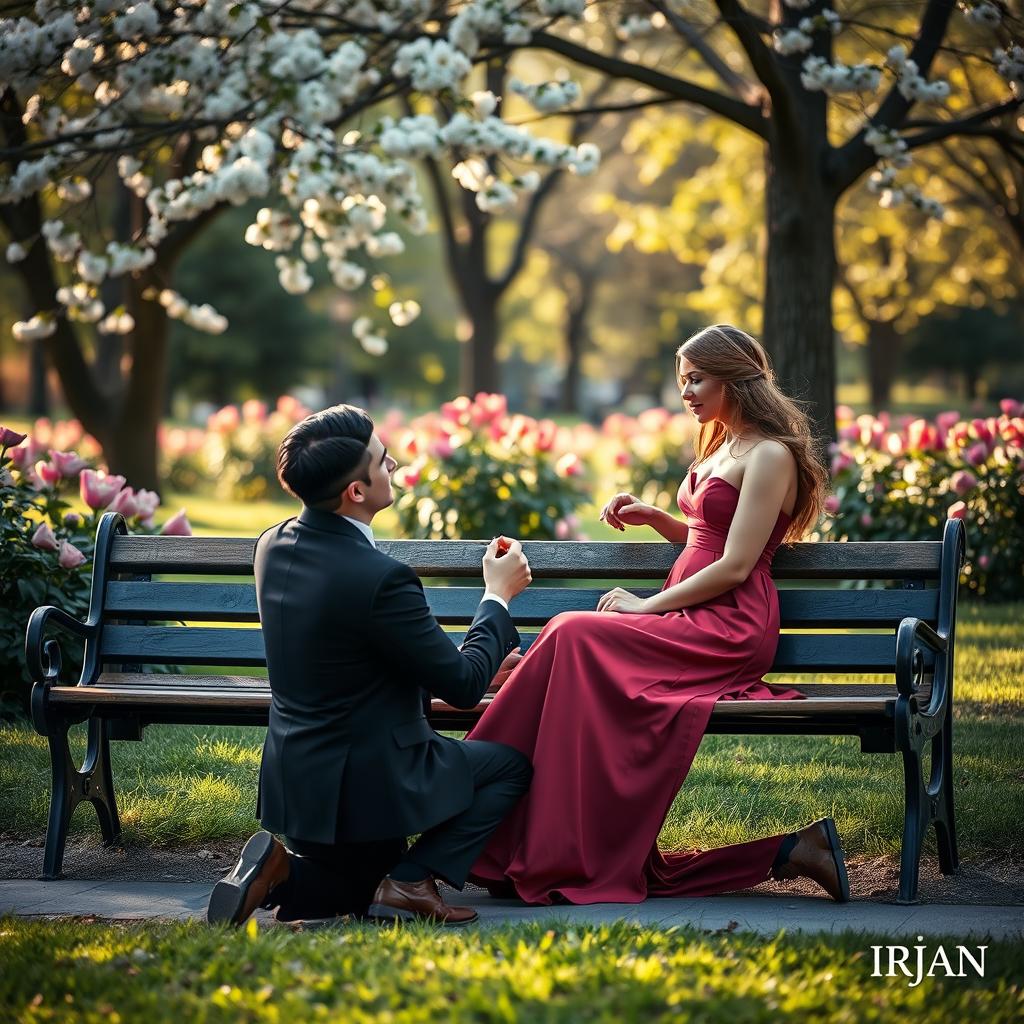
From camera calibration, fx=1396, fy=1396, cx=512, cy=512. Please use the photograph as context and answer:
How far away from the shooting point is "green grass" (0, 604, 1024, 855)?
510 centimetres

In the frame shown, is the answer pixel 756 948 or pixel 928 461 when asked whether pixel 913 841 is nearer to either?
pixel 756 948

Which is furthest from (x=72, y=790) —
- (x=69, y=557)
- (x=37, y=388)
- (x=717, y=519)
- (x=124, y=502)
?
(x=37, y=388)

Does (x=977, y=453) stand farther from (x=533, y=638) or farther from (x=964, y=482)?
(x=533, y=638)

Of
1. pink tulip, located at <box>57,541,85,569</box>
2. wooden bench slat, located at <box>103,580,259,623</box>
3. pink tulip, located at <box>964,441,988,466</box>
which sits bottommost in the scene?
wooden bench slat, located at <box>103,580,259,623</box>

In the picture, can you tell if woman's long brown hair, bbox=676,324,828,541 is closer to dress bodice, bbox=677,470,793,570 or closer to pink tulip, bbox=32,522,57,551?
dress bodice, bbox=677,470,793,570

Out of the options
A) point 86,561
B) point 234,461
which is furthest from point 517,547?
point 234,461

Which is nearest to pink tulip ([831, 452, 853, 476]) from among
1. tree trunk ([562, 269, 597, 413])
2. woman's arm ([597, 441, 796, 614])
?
woman's arm ([597, 441, 796, 614])

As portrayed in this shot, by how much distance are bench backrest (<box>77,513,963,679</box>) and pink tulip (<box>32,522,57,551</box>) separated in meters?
1.26

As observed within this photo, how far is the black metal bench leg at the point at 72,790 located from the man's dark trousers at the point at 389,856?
1007mm

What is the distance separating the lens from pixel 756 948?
3578 mm

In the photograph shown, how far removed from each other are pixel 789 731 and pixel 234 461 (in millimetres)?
16912

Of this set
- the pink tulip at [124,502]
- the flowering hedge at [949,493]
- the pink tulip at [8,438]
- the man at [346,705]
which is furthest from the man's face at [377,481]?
the flowering hedge at [949,493]

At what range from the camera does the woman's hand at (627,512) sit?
16.6 feet

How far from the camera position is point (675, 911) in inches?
164
